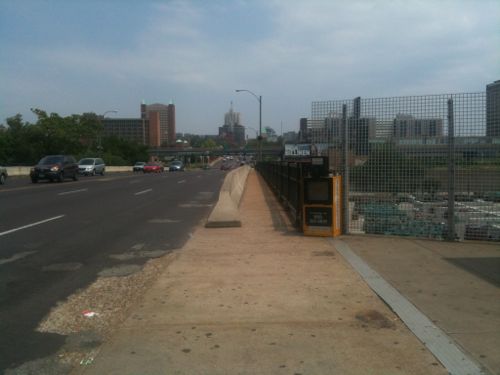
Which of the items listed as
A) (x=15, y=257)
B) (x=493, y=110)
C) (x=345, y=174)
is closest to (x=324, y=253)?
(x=345, y=174)

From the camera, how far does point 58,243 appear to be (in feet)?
33.2

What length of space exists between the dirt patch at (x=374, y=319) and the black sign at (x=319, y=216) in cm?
444

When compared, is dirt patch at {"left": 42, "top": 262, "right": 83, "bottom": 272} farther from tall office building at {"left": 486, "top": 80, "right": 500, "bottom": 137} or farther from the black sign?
tall office building at {"left": 486, "top": 80, "right": 500, "bottom": 137}

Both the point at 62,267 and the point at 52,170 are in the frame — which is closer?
the point at 62,267

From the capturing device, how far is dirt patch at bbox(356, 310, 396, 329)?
510 centimetres

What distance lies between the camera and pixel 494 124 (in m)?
8.69

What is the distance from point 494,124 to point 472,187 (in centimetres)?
114

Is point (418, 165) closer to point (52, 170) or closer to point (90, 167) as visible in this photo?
point (52, 170)

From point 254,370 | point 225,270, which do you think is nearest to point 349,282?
point 225,270

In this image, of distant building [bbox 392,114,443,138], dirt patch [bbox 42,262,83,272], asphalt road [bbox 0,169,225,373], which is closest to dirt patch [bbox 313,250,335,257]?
distant building [bbox 392,114,443,138]

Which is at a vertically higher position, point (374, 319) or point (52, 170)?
point (52, 170)

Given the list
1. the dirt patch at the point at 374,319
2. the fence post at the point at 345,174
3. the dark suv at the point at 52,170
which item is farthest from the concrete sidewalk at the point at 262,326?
the dark suv at the point at 52,170

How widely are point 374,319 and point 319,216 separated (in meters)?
4.78

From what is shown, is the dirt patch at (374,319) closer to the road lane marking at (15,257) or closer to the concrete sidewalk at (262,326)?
the concrete sidewalk at (262,326)
